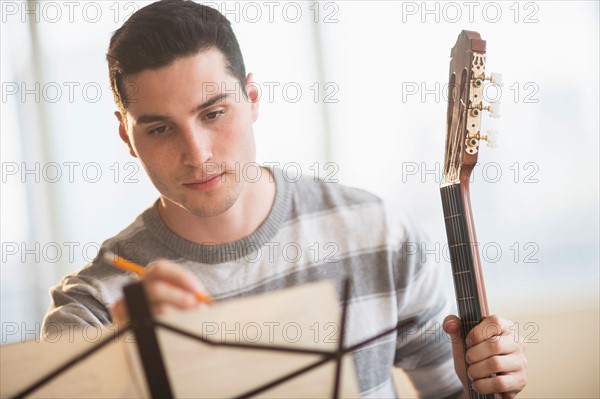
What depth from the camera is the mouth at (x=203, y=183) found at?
1071mm

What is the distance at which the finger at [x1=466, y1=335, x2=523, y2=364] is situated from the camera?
85cm

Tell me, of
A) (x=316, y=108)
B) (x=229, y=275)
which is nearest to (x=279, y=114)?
(x=316, y=108)

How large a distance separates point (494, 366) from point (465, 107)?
1.11 ft

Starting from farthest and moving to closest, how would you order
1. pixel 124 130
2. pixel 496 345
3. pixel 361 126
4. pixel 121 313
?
pixel 361 126, pixel 124 130, pixel 496 345, pixel 121 313

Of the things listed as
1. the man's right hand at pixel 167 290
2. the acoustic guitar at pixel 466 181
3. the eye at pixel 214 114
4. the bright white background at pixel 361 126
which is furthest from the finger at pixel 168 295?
the bright white background at pixel 361 126

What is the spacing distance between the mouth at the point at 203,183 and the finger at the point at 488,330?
1.53 feet

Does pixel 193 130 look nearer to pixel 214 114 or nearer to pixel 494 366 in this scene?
pixel 214 114

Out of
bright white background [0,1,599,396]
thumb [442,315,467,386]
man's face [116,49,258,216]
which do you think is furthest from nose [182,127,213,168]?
thumb [442,315,467,386]

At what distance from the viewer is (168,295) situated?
553 mm

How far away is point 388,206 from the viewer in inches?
46.8

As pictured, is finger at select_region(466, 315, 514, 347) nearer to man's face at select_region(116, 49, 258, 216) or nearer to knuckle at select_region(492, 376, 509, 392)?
knuckle at select_region(492, 376, 509, 392)

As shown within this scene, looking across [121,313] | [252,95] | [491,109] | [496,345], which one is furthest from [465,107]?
[121,313]

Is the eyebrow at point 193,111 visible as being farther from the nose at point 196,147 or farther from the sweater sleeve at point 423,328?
the sweater sleeve at point 423,328

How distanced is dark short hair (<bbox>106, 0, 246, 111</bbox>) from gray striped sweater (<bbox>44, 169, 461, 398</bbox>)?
0.77ft
